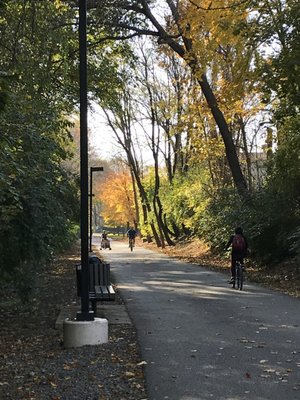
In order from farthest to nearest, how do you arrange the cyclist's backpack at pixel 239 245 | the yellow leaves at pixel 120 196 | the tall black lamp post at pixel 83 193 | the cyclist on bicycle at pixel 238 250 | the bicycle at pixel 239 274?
the yellow leaves at pixel 120 196
the cyclist's backpack at pixel 239 245
the cyclist on bicycle at pixel 238 250
the bicycle at pixel 239 274
the tall black lamp post at pixel 83 193

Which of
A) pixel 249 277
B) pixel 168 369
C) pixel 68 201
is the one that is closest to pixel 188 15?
pixel 68 201

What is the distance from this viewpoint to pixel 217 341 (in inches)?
299

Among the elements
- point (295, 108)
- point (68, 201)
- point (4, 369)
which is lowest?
point (4, 369)

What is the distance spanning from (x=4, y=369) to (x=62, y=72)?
47.5 feet

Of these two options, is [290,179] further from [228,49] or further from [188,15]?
[228,49]

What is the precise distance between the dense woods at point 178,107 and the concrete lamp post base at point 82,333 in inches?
75.5

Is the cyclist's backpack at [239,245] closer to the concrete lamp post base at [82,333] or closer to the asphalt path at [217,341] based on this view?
the asphalt path at [217,341]

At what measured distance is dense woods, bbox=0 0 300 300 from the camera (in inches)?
388

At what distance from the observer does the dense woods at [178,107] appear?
987 cm

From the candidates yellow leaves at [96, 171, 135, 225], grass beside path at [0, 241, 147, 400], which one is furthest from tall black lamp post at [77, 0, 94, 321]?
yellow leaves at [96, 171, 135, 225]

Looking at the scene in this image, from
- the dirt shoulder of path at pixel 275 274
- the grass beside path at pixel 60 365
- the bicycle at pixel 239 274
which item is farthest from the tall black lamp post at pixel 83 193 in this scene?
the bicycle at pixel 239 274

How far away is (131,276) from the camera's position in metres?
18.3

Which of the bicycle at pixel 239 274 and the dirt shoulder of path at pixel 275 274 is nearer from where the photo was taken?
the bicycle at pixel 239 274

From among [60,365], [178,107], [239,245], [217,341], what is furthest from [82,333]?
[178,107]
